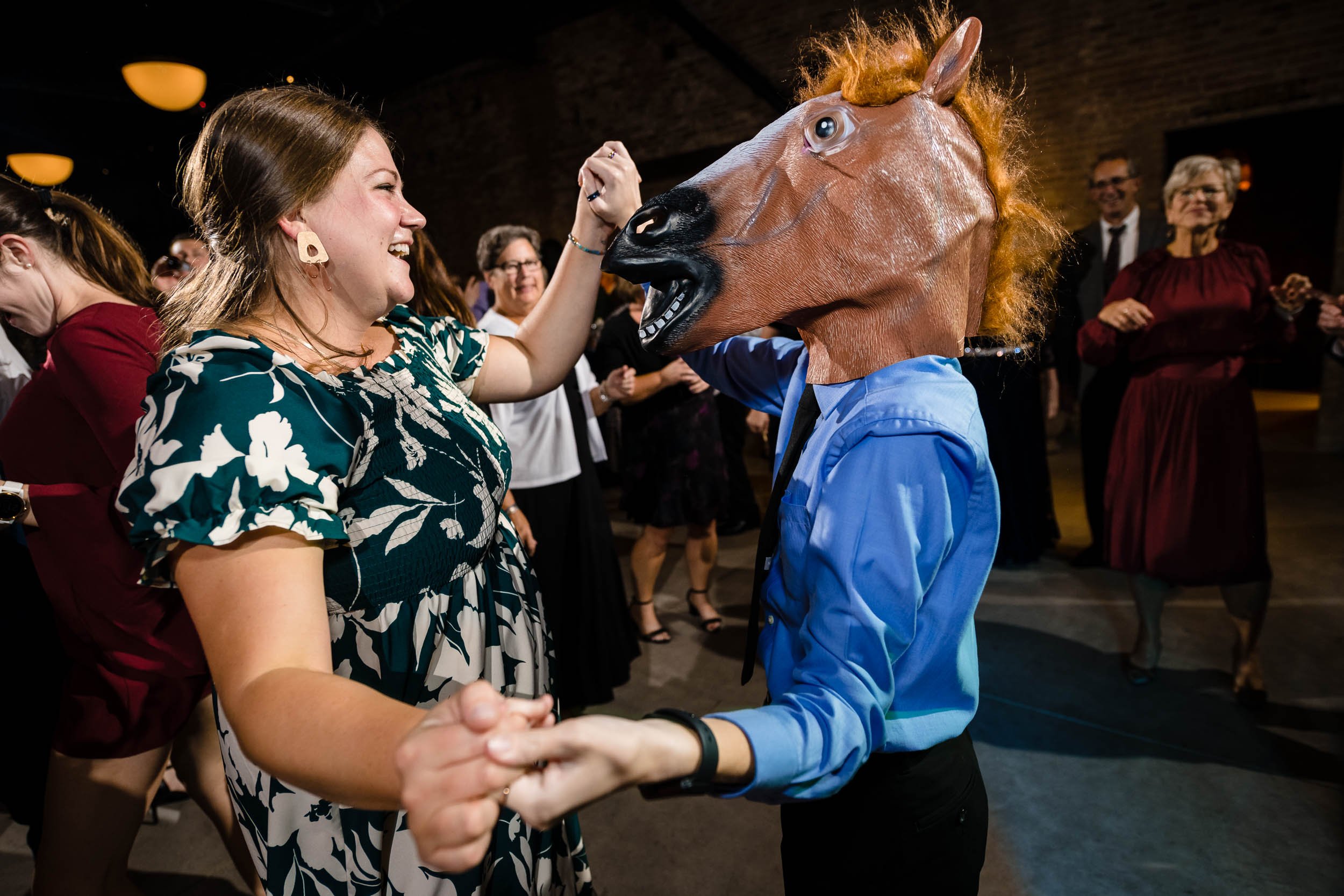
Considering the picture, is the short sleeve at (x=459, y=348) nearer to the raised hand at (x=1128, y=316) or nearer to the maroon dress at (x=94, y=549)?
the maroon dress at (x=94, y=549)

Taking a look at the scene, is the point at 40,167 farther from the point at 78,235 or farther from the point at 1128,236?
the point at 1128,236

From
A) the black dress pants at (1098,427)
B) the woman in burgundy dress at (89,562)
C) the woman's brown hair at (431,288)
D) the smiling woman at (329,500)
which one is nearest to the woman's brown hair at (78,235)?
the woman in burgundy dress at (89,562)

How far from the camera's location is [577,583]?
2.97 metres

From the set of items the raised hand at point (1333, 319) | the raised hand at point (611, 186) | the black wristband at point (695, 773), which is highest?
the raised hand at point (611, 186)

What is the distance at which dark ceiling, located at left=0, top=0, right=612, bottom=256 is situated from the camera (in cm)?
757

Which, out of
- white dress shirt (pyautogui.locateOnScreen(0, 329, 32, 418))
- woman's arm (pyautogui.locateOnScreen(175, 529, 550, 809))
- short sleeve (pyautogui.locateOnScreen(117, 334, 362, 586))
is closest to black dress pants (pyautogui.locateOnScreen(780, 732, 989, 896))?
woman's arm (pyautogui.locateOnScreen(175, 529, 550, 809))

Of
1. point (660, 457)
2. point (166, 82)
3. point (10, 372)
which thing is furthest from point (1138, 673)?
point (166, 82)

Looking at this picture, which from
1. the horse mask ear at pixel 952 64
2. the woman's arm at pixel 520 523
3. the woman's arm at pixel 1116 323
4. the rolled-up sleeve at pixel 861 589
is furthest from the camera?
the woman's arm at pixel 1116 323

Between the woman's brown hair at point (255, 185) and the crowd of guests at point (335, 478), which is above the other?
the woman's brown hair at point (255, 185)

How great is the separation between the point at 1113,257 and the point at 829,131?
416 cm

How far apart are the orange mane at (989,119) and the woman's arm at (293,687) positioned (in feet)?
2.75

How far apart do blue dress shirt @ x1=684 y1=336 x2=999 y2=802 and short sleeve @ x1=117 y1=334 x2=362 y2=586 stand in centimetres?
54

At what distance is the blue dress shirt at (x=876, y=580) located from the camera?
73 cm

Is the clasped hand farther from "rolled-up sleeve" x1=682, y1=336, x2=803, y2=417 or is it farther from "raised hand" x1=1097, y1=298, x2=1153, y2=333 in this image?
"raised hand" x1=1097, y1=298, x2=1153, y2=333
